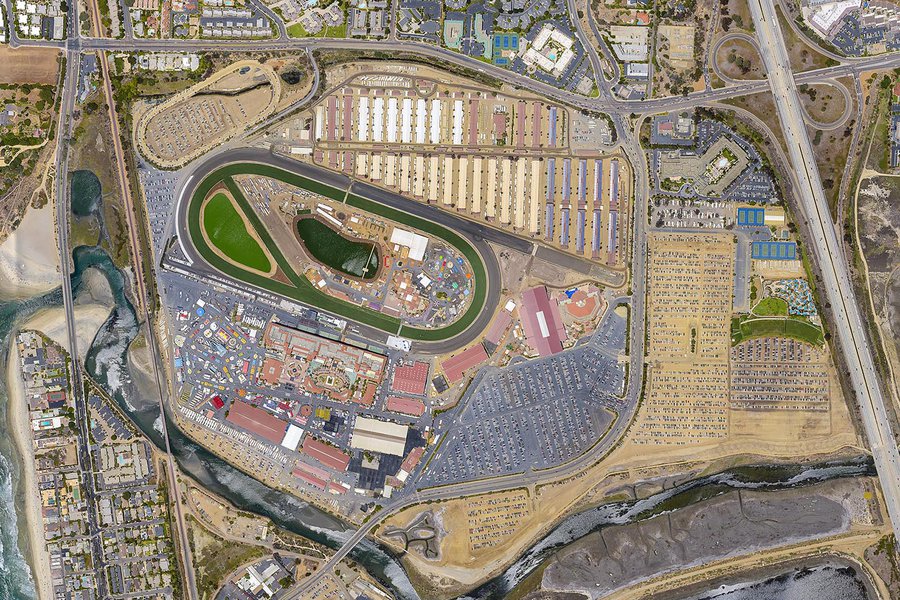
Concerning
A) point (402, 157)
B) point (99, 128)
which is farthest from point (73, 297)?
→ point (402, 157)

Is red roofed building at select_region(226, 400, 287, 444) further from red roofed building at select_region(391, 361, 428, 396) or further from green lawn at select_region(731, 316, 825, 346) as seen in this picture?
green lawn at select_region(731, 316, 825, 346)

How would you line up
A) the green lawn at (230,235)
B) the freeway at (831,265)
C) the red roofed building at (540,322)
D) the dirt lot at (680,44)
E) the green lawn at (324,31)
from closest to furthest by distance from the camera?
the green lawn at (230,235), the red roofed building at (540,322), the freeway at (831,265), the green lawn at (324,31), the dirt lot at (680,44)

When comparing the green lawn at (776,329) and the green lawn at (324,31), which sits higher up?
the green lawn at (324,31)

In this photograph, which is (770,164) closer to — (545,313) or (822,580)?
(545,313)

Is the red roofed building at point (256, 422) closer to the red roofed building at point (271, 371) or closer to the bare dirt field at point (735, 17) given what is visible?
the red roofed building at point (271, 371)

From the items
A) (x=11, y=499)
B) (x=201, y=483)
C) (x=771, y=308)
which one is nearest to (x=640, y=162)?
(x=771, y=308)

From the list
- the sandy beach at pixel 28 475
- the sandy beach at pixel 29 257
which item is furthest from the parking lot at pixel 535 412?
the sandy beach at pixel 29 257
